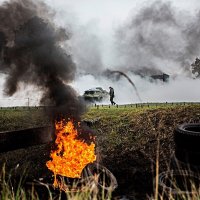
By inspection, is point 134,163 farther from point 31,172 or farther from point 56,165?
point 31,172

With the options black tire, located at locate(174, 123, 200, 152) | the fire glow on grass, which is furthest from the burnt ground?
black tire, located at locate(174, 123, 200, 152)

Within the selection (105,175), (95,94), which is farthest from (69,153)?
(95,94)

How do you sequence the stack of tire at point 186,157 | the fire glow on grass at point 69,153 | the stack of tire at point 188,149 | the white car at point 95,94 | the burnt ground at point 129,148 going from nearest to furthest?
the stack of tire at point 186,157 < the stack of tire at point 188,149 < the burnt ground at point 129,148 < the fire glow on grass at point 69,153 < the white car at point 95,94

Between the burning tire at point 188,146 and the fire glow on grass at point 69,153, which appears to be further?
the fire glow on grass at point 69,153

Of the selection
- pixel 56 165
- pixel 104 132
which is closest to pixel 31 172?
pixel 56 165

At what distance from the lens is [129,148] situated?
47.8ft

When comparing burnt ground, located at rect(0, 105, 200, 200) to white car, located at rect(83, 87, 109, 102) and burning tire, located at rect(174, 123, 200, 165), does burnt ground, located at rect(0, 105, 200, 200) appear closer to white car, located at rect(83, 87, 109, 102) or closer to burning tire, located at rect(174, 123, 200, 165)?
burning tire, located at rect(174, 123, 200, 165)

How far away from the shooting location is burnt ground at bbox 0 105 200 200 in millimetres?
11883

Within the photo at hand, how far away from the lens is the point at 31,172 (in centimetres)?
1330

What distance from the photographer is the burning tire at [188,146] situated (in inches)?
412

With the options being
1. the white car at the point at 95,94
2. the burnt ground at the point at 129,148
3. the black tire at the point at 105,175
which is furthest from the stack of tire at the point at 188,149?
the white car at the point at 95,94

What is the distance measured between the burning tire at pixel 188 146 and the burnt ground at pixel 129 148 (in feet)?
2.50

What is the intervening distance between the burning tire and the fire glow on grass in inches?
144

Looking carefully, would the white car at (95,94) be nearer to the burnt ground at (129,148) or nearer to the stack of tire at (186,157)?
the burnt ground at (129,148)
